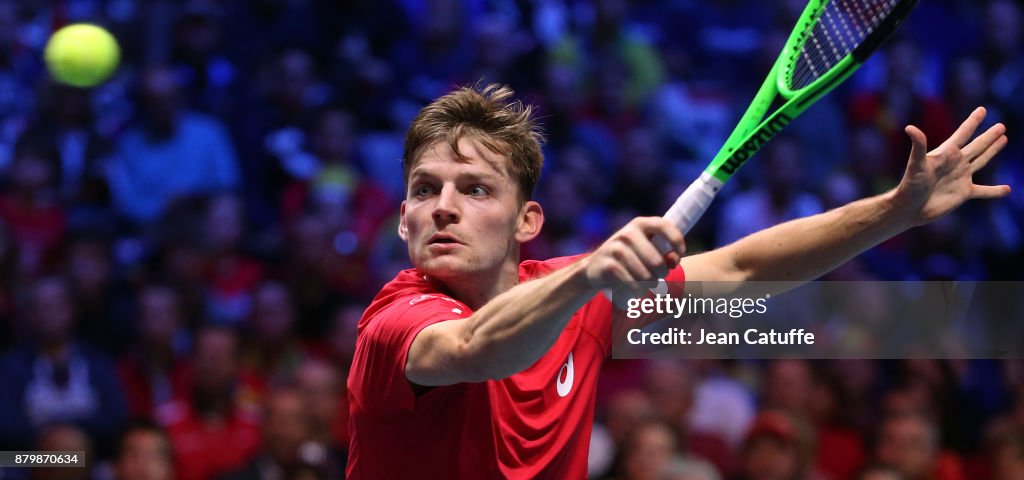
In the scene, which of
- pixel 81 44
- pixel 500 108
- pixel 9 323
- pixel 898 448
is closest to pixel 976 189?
pixel 500 108

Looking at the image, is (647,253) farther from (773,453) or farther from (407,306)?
(773,453)

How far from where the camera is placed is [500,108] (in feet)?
14.9

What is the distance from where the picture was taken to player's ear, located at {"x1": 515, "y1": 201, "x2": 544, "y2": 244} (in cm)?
453

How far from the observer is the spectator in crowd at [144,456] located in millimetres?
7469

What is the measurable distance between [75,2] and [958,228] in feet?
23.2

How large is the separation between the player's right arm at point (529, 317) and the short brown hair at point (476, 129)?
821 millimetres

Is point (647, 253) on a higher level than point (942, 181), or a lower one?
lower

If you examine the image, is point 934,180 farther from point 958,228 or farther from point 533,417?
point 958,228

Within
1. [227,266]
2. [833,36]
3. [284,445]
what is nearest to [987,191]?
[833,36]

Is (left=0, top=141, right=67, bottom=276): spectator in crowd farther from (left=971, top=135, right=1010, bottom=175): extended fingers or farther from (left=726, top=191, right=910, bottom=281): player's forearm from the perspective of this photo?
(left=971, top=135, right=1010, bottom=175): extended fingers

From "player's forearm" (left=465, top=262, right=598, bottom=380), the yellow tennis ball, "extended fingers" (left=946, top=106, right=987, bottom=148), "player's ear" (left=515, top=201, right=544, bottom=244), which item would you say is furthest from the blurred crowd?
"player's forearm" (left=465, top=262, right=598, bottom=380)

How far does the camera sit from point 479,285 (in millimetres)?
4418

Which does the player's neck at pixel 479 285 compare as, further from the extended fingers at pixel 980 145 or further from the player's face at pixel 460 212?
the extended fingers at pixel 980 145

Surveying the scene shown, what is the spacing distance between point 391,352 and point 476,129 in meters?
0.92
